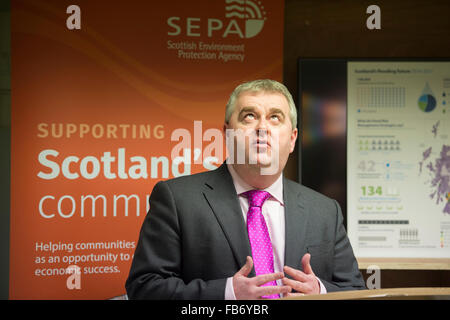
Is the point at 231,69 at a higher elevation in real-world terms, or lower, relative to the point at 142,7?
lower

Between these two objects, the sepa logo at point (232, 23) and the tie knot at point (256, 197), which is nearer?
the tie knot at point (256, 197)

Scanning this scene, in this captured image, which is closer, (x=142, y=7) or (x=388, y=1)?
(x=142, y=7)

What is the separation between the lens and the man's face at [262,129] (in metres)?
1.64

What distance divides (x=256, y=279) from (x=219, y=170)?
650 millimetres

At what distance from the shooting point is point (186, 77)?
105 inches

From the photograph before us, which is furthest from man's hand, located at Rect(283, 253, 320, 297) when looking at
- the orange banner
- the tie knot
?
the orange banner

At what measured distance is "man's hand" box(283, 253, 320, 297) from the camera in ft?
4.42

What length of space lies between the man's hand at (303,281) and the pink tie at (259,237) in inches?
6.8

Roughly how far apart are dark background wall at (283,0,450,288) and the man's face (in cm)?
114

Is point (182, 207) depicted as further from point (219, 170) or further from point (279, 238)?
point (279, 238)

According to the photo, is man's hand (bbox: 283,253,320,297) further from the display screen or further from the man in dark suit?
the display screen

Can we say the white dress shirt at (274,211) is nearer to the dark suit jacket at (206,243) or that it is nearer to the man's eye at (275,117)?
the dark suit jacket at (206,243)

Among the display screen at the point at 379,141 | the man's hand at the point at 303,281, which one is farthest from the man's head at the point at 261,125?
the display screen at the point at 379,141
